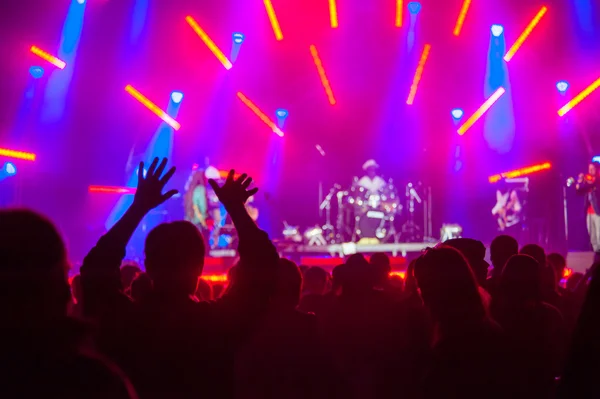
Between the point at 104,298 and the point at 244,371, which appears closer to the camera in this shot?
the point at 104,298

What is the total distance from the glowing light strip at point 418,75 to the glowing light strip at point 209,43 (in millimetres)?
5479

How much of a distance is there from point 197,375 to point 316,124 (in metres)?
18.7

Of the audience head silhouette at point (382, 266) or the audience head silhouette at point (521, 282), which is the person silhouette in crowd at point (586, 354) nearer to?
the audience head silhouette at point (521, 282)

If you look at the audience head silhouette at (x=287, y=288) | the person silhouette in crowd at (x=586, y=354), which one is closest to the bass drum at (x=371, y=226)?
the audience head silhouette at (x=287, y=288)

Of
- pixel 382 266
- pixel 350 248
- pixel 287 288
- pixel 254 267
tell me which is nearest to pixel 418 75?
pixel 350 248

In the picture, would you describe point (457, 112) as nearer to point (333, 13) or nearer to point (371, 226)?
point (371, 226)

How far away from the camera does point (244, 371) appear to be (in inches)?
117

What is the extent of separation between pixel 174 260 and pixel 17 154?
13500mm

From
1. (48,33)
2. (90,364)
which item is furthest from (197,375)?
(48,33)

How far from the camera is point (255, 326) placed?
7.11 ft

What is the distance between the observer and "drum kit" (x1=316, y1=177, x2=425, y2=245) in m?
17.6

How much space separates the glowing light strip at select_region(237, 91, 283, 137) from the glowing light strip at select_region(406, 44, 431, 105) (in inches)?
166

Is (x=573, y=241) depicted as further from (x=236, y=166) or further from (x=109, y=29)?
(x=109, y=29)

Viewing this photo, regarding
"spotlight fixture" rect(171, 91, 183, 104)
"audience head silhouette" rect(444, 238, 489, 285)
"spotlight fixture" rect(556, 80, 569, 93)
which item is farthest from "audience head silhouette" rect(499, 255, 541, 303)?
"spotlight fixture" rect(171, 91, 183, 104)
